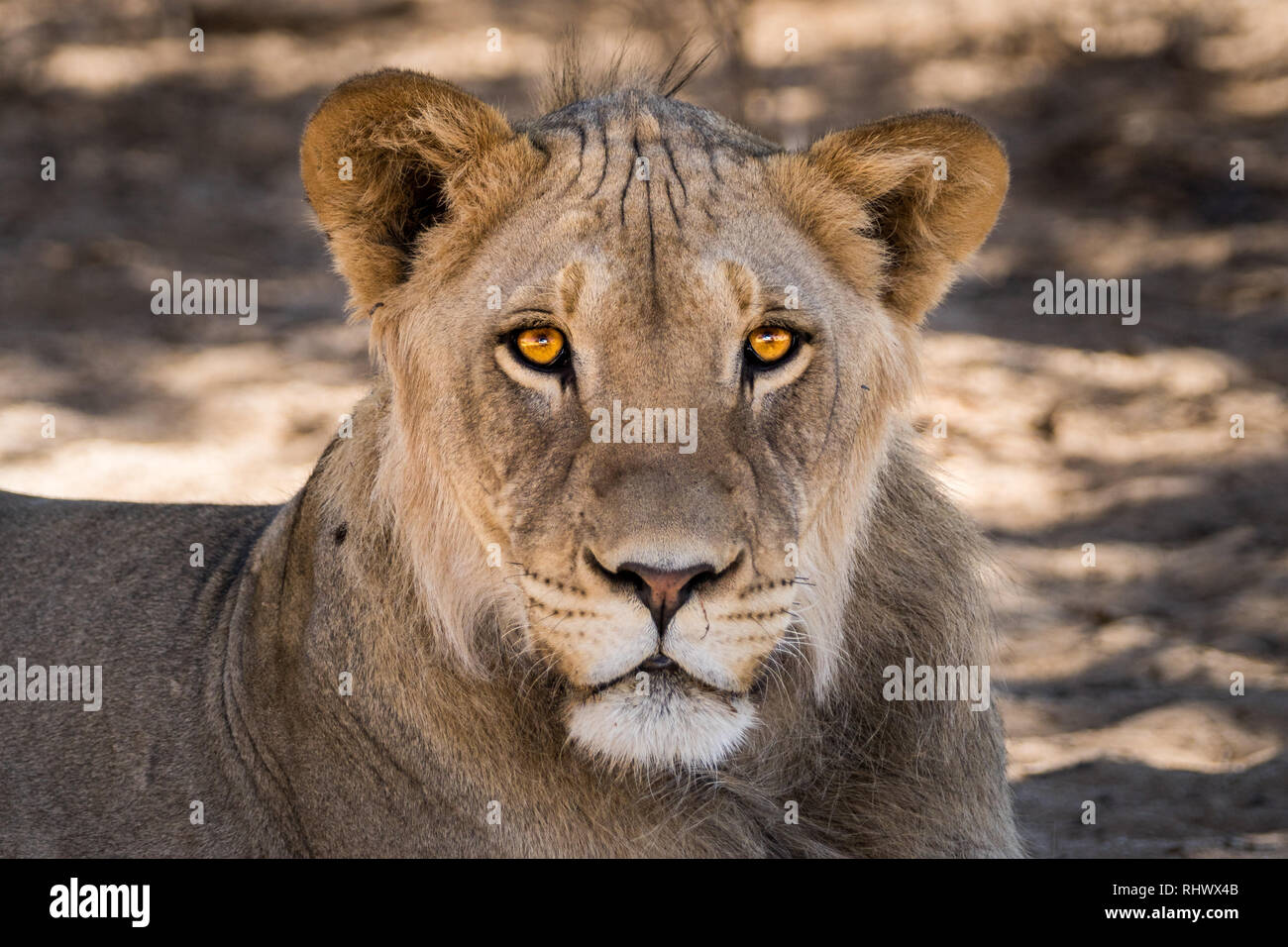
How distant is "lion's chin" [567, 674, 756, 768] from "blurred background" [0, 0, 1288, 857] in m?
1.13

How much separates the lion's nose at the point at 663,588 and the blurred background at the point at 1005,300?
47.4 inches

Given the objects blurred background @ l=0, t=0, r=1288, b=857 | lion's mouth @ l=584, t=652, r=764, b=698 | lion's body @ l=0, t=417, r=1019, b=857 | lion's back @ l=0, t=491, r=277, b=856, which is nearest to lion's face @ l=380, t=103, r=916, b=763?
lion's mouth @ l=584, t=652, r=764, b=698

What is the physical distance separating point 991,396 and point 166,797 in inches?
204

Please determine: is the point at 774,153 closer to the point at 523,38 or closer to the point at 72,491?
the point at 72,491

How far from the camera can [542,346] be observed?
9.71ft

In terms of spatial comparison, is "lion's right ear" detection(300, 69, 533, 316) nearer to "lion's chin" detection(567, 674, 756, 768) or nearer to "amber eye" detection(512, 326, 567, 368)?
"amber eye" detection(512, 326, 567, 368)

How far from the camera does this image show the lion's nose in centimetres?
261

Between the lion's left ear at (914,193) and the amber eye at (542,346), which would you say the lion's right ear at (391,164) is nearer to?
the amber eye at (542,346)

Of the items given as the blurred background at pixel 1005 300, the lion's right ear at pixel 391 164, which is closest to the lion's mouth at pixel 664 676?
the lion's right ear at pixel 391 164

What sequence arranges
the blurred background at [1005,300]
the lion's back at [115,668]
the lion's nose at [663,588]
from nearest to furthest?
the lion's nose at [663,588] → the lion's back at [115,668] → the blurred background at [1005,300]

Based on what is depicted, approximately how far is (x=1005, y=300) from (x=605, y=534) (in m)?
6.94

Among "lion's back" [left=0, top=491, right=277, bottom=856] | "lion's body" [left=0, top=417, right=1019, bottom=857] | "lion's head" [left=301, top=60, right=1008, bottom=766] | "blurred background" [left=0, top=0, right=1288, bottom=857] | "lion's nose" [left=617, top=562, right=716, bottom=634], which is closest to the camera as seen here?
"lion's nose" [left=617, top=562, right=716, bottom=634]

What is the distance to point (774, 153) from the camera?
3.29m

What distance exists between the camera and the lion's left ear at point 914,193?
10.6ft
